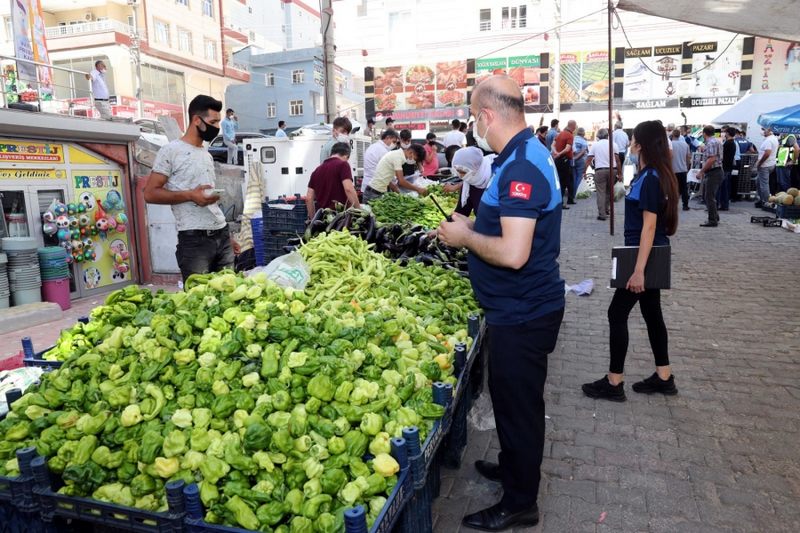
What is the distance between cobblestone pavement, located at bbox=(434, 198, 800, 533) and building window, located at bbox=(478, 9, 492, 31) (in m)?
36.6

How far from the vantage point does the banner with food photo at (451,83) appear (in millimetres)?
39344

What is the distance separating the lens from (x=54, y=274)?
26.5 feet

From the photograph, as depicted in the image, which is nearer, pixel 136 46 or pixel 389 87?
pixel 136 46

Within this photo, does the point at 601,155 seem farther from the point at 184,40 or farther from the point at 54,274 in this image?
the point at 184,40

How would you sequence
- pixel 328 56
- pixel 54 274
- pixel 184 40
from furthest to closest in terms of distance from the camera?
pixel 184 40, pixel 328 56, pixel 54 274

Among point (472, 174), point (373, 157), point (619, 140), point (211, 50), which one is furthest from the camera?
point (211, 50)

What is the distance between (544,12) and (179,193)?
39.1 meters

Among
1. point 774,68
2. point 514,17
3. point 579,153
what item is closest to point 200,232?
point 579,153

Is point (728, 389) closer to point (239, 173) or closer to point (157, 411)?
point (157, 411)

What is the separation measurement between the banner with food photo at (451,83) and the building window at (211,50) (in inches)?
699

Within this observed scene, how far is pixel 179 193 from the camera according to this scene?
4.45 m

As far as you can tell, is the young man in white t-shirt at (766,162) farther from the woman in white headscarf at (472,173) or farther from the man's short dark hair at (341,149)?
the man's short dark hair at (341,149)

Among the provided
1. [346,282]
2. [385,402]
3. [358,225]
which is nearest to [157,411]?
[385,402]

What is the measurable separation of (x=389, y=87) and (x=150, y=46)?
1649cm
